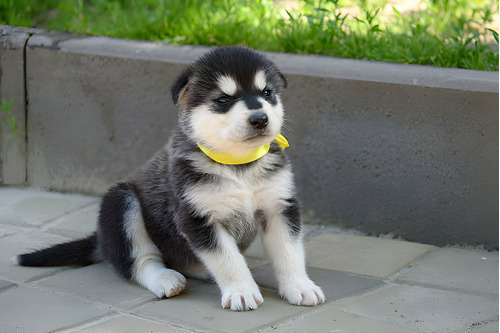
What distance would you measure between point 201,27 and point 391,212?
2.11 metres

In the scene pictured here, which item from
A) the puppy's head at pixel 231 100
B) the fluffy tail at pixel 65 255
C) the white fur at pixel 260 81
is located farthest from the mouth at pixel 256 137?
the fluffy tail at pixel 65 255

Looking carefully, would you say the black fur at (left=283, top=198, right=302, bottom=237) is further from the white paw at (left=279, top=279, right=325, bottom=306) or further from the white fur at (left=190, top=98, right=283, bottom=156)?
the white fur at (left=190, top=98, right=283, bottom=156)

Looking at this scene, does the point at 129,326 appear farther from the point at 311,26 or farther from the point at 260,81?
the point at 311,26

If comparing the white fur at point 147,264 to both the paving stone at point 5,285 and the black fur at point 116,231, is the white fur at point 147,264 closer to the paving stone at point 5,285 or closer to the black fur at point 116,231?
the black fur at point 116,231

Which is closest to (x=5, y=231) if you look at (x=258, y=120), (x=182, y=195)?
(x=182, y=195)

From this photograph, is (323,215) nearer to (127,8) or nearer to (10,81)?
(10,81)

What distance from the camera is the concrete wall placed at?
177 inches

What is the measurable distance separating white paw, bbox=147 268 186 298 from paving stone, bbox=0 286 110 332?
30cm

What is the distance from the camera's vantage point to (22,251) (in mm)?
4441

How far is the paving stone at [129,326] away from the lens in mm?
3258

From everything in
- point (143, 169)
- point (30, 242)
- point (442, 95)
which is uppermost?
point (442, 95)

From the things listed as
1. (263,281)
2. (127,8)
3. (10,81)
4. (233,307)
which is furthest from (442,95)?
(127,8)

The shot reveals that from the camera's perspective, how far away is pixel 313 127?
490 cm

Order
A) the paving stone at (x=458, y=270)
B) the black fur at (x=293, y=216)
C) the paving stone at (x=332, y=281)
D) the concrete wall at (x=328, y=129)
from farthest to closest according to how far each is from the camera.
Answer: the concrete wall at (x=328, y=129) → the paving stone at (x=458, y=270) → the paving stone at (x=332, y=281) → the black fur at (x=293, y=216)
